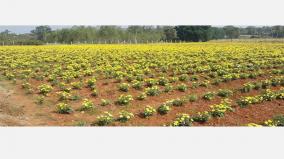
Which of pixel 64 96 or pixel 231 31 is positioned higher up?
pixel 231 31

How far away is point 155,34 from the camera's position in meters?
13.0

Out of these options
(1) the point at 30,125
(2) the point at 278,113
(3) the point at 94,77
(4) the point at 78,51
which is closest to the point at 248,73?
(2) the point at 278,113

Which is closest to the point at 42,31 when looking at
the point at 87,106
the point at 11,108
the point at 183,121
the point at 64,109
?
the point at 11,108

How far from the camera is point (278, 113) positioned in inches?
357

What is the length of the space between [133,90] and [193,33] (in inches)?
105

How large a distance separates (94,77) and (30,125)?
3216 mm

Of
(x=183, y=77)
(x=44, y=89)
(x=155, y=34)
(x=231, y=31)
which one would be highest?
(x=231, y=31)

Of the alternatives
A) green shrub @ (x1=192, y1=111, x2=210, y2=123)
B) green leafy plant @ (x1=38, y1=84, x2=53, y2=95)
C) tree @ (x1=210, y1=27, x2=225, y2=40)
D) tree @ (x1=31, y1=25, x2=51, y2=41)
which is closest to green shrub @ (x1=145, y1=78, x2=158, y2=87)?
tree @ (x1=210, y1=27, x2=225, y2=40)

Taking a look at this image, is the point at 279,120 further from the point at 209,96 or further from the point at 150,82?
the point at 150,82

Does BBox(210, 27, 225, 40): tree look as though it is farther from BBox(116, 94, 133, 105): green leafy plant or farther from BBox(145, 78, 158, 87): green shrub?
BBox(116, 94, 133, 105): green leafy plant

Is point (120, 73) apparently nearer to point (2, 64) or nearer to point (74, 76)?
point (74, 76)

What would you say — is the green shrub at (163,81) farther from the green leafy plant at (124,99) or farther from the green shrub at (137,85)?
the green leafy plant at (124,99)

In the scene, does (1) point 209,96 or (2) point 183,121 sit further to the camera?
(1) point 209,96

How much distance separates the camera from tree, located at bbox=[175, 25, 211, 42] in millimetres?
11156
